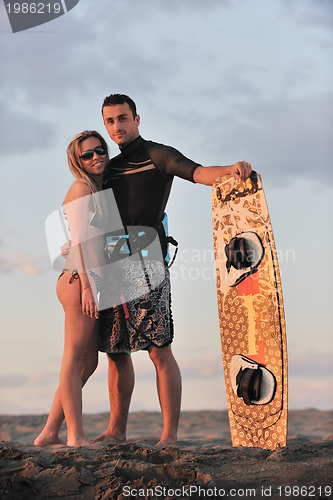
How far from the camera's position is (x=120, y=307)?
11.8 ft

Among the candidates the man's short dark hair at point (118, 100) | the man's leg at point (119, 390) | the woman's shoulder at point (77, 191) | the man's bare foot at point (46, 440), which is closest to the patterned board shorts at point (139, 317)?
the man's leg at point (119, 390)

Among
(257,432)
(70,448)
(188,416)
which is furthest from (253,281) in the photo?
(188,416)

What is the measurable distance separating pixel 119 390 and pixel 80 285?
947 millimetres

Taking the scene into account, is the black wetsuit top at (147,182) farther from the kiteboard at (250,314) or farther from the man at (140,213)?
the kiteboard at (250,314)

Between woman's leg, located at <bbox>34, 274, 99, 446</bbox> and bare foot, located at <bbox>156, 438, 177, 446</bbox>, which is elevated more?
woman's leg, located at <bbox>34, 274, 99, 446</bbox>

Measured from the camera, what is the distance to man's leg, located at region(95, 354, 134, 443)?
3.69m

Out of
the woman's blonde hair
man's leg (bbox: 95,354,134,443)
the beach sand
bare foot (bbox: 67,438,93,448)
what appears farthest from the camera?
man's leg (bbox: 95,354,134,443)

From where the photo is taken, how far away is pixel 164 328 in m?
3.51

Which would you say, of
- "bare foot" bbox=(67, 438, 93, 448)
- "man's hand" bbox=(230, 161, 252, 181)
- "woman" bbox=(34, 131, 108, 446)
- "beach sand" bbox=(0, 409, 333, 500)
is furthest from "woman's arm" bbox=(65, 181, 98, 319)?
"man's hand" bbox=(230, 161, 252, 181)

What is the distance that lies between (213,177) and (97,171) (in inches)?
35.9

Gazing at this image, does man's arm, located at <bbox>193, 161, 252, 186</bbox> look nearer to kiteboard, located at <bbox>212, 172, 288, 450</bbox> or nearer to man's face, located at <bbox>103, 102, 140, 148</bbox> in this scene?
kiteboard, located at <bbox>212, 172, 288, 450</bbox>

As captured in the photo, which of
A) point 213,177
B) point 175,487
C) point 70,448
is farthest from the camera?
point 213,177

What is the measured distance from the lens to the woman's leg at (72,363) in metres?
3.28

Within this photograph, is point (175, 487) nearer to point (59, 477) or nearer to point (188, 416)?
point (59, 477)
